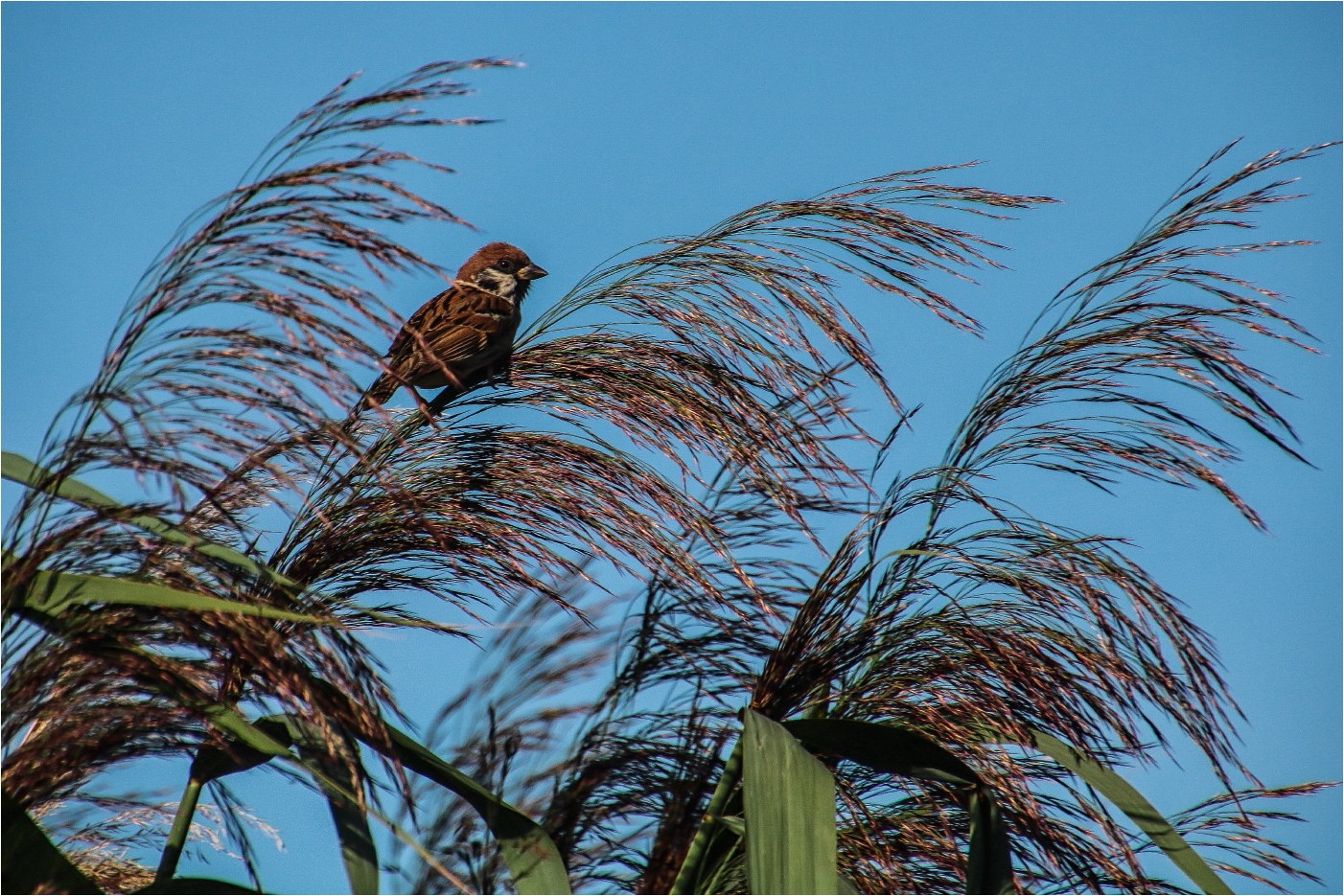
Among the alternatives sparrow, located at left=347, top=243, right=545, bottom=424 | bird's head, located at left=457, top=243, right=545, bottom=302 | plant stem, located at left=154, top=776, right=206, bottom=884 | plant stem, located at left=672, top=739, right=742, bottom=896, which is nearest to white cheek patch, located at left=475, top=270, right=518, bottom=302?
bird's head, located at left=457, top=243, right=545, bottom=302

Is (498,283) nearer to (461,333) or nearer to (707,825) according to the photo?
(461,333)

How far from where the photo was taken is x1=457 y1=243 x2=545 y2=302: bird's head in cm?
421

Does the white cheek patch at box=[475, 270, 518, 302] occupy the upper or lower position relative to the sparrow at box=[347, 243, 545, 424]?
upper

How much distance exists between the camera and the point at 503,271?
4.25 m

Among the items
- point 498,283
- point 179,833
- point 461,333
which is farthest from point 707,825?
point 498,283

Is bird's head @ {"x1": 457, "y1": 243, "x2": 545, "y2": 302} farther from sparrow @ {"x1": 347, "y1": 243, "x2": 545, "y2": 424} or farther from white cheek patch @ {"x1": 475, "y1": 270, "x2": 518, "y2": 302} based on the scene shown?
sparrow @ {"x1": 347, "y1": 243, "x2": 545, "y2": 424}

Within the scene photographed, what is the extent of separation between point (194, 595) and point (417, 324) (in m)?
2.23

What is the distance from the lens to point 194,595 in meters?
1.47

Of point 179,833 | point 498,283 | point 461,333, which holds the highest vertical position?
point 498,283

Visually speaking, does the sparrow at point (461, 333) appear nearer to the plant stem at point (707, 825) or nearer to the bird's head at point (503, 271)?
the bird's head at point (503, 271)

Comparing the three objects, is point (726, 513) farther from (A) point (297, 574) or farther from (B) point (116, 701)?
(B) point (116, 701)

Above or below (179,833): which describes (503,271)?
above

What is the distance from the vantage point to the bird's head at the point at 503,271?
4.21 metres

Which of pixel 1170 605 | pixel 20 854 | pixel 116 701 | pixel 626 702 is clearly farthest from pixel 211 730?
pixel 1170 605
